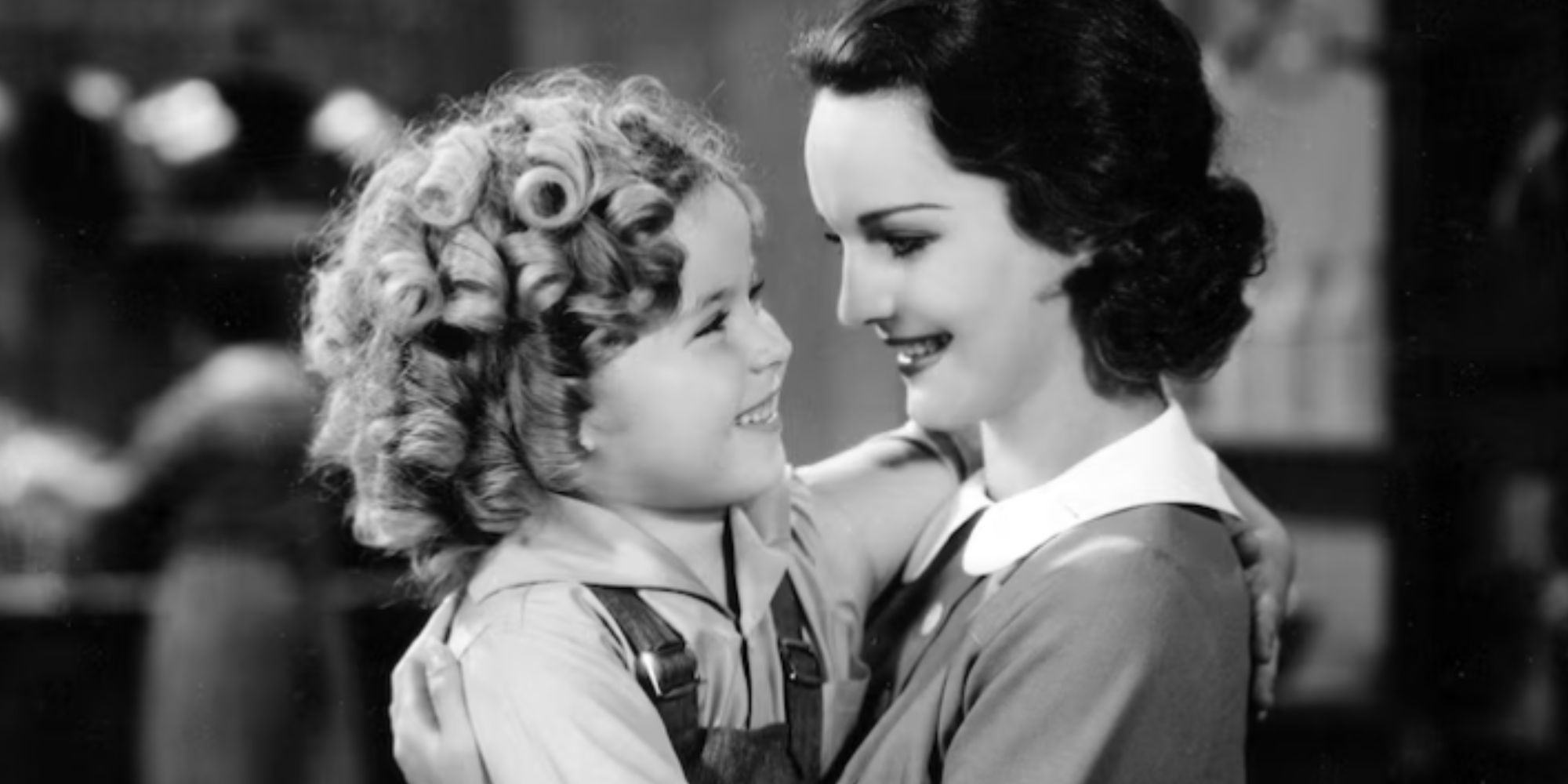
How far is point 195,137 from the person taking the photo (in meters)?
1.74

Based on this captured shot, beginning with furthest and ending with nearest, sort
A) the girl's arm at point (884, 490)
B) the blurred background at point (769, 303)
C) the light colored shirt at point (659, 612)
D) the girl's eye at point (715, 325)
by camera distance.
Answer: the blurred background at point (769, 303) → the girl's arm at point (884, 490) → the girl's eye at point (715, 325) → the light colored shirt at point (659, 612)

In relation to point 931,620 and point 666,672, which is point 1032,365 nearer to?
point 931,620

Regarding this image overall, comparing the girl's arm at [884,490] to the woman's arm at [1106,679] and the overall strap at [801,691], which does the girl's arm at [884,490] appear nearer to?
the overall strap at [801,691]

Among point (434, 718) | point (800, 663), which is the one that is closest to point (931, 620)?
point (800, 663)

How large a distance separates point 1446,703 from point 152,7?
1671mm

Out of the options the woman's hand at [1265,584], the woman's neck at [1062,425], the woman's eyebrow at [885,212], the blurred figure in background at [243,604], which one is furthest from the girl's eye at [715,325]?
the blurred figure in background at [243,604]

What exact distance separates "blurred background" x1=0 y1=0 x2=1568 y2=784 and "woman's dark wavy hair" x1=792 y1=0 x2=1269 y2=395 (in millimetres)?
243

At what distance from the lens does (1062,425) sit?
1067 millimetres

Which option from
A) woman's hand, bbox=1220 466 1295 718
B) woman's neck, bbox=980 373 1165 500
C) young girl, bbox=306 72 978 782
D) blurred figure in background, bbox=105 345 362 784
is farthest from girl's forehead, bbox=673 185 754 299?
blurred figure in background, bbox=105 345 362 784

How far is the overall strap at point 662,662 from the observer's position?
94 cm

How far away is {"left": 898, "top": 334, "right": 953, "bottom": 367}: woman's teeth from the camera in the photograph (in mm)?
1017

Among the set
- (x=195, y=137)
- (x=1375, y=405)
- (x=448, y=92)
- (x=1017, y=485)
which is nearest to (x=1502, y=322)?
(x=1375, y=405)

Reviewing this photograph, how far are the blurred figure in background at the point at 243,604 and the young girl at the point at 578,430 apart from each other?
22.9 inches

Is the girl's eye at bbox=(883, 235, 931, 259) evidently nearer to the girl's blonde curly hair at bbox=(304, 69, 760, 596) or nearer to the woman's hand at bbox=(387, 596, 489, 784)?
the girl's blonde curly hair at bbox=(304, 69, 760, 596)
